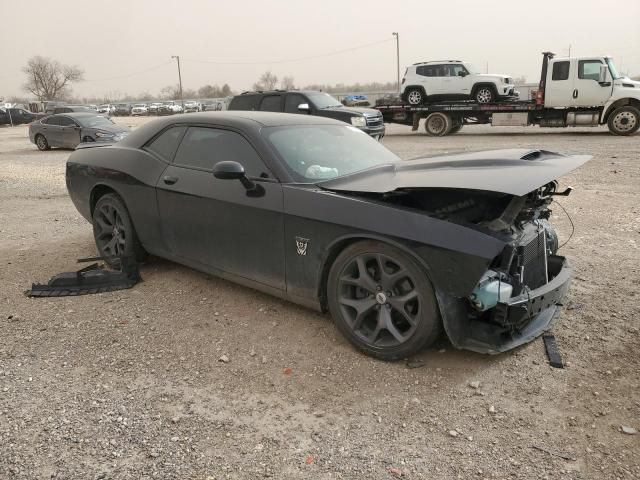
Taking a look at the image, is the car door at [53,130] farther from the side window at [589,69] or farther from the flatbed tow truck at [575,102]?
the side window at [589,69]

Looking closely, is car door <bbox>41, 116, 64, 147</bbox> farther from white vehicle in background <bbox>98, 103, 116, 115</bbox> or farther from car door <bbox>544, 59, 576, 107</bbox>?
white vehicle in background <bbox>98, 103, 116, 115</bbox>

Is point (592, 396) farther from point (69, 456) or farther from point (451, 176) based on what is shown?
point (69, 456)

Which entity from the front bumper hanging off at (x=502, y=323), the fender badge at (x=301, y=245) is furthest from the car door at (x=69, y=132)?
the front bumper hanging off at (x=502, y=323)

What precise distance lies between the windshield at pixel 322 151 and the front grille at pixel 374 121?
36.6ft

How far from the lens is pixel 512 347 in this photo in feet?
9.91

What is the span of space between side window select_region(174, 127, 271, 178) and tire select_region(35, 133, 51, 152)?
667 inches

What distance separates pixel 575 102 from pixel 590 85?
70 cm

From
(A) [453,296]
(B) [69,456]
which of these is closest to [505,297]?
(A) [453,296]

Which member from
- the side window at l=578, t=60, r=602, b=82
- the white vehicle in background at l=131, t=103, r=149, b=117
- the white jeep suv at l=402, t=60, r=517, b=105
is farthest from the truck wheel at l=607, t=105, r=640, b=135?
the white vehicle in background at l=131, t=103, r=149, b=117

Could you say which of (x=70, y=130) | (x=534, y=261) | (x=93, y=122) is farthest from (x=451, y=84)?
(x=534, y=261)

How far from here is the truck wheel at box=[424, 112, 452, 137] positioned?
66.8ft

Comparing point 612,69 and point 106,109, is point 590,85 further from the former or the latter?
point 106,109

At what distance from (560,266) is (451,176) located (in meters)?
1.22

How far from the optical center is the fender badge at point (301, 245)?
3385 millimetres
